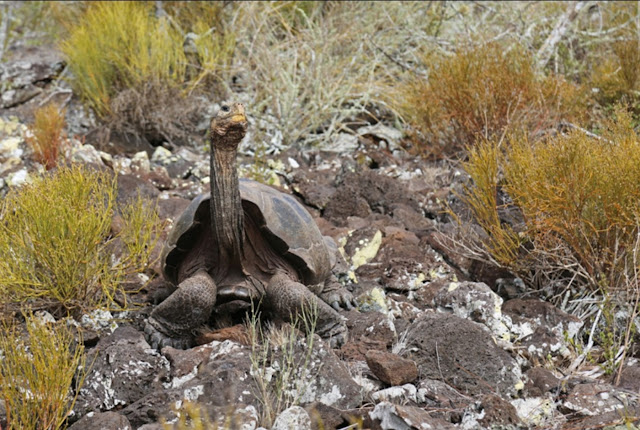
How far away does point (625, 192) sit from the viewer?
3.69 m

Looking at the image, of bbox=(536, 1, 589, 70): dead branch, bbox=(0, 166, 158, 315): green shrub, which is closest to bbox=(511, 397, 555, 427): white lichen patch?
bbox=(0, 166, 158, 315): green shrub

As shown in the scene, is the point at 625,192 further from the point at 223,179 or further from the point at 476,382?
the point at 223,179

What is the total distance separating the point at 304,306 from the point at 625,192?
1672 millimetres

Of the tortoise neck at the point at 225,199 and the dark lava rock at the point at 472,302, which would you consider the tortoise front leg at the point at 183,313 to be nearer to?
the tortoise neck at the point at 225,199

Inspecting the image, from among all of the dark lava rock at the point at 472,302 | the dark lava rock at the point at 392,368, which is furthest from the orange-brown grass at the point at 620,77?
the dark lava rock at the point at 392,368

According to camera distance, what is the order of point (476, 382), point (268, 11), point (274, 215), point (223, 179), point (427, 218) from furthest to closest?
point (268, 11) → point (427, 218) → point (274, 215) → point (223, 179) → point (476, 382)

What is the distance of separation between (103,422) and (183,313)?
0.77 metres

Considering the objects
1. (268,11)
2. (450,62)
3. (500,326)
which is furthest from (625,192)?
A: (268,11)

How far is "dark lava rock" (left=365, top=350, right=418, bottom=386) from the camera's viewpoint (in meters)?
3.05

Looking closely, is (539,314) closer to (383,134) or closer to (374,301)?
(374,301)

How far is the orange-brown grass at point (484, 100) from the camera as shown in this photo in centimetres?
548

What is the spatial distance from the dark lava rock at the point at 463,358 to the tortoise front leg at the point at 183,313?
3.05 ft

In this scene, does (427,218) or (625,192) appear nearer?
(625,192)

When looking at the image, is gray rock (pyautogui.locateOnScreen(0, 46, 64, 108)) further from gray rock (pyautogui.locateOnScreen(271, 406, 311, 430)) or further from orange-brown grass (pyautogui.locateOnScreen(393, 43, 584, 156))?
gray rock (pyautogui.locateOnScreen(271, 406, 311, 430))
